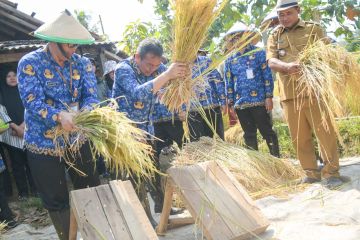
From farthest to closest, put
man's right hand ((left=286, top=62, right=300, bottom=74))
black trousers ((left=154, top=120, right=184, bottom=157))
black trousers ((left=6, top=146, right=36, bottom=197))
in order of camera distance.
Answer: black trousers ((left=6, top=146, right=36, bottom=197)), black trousers ((left=154, top=120, right=184, bottom=157)), man's right hand ((left=286, top=62, right=300, bottom=74))

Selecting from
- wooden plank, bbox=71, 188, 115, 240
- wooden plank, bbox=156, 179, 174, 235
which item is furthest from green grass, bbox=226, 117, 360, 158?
wooden plank, bbox=71, 188, 115, 240

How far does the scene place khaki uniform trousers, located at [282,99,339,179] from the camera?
358 centimetres

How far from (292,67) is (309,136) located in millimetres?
735

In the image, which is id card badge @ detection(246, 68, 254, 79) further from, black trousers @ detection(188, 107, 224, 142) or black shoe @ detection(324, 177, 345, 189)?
black shoe @ detection(324, 177, 345, 189)

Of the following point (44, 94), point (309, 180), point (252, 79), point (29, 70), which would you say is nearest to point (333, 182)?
point (309, 180)

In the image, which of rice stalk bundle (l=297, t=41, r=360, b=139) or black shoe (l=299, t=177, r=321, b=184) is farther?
black shoe (l=299, t=177, r=321, b=184)

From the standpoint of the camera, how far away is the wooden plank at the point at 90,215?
2211 mm

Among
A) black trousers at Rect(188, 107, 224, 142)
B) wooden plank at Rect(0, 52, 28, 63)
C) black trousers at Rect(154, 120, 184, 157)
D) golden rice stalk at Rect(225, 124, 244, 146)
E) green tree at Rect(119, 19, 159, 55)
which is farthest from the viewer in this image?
green tree at Rect(119, 19, 159, 55)

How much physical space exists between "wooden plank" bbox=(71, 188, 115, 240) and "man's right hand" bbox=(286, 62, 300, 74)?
190 centimetres

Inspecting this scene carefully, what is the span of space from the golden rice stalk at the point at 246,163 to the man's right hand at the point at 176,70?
1.29 m

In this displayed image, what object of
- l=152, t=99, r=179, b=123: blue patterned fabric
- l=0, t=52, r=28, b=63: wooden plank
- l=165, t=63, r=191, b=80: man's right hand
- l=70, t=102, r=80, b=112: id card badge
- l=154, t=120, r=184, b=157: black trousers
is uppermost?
l=0, t=52, r=28, b=63: wooden plank

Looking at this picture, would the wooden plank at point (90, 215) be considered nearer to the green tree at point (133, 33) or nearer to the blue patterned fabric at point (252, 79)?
the blue patterned fabric at point (252, 79)

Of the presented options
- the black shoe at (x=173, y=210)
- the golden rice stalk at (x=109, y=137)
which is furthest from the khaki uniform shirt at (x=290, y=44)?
the golden rice stalk at (x=109, y=137)

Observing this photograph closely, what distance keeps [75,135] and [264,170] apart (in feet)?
7.13
